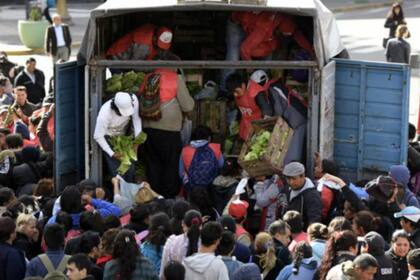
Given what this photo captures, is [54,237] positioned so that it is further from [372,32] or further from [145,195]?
[372,32]

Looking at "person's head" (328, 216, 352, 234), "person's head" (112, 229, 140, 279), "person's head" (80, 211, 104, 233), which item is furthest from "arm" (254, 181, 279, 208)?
"person's head" (112, 229, 140, 279)

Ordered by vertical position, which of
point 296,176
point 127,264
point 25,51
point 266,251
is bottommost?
point 266,251

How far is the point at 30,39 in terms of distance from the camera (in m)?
29.1

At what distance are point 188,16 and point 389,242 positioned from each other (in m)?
5.10

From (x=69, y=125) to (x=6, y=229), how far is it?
3814mm

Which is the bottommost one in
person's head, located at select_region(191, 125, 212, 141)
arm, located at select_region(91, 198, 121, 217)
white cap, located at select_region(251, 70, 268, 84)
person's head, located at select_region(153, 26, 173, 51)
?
arm, located at select_region(91, 198, 121, 217)

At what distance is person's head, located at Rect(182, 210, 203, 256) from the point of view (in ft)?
32.2

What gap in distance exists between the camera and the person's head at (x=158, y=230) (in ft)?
32.9

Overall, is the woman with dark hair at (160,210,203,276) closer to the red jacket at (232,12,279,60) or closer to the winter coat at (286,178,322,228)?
the winter coat at (286,178,322,228)

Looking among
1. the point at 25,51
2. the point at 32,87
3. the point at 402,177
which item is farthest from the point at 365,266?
the point at 25,51

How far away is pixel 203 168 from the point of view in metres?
13.2

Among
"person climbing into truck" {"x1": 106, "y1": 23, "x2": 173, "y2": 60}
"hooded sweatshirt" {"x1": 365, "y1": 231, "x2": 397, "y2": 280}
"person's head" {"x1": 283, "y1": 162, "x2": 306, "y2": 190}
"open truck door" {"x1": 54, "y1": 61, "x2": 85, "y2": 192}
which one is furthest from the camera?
"person climbing into truck" {"x1": 106, "y1": 23, "x2": 173, "y2": 60}

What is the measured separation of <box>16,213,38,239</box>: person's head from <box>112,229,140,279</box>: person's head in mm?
1602

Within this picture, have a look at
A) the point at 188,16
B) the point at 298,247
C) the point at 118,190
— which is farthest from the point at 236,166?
the point at 298,247
